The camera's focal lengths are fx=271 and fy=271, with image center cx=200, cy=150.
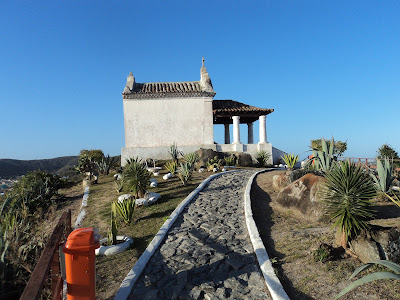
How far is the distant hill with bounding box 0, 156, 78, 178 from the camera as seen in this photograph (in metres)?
46.3

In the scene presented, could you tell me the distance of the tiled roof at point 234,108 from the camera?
68.3 feet

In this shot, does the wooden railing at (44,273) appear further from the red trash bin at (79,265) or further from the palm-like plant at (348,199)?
the palm-like plant at (348,199)

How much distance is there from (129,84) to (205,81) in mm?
5683

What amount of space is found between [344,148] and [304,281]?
2314cm

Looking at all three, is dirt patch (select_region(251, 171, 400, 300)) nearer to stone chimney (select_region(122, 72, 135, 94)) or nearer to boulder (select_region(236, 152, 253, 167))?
boulder (select_region(236, 152, 253, 167))

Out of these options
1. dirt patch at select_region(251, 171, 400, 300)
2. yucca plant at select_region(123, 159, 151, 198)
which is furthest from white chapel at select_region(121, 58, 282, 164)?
dirt patch at select_region(251, 171, 400, 300)

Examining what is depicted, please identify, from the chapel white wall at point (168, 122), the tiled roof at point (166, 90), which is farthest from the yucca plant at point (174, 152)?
the tiled roof at point (166, 90)

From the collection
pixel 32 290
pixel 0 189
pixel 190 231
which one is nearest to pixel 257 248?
pixel 190 231

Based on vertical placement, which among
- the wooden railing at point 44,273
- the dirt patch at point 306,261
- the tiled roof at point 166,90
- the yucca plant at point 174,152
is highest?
the tiled roof at point 166,90

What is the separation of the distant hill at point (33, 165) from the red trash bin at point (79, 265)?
46820 millimetres

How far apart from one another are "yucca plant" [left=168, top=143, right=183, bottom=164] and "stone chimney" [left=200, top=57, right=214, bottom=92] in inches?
191

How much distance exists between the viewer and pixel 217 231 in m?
6.48

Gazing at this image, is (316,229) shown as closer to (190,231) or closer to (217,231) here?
(217,231)

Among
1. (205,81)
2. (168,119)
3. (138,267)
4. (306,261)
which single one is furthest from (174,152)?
(306,261)
